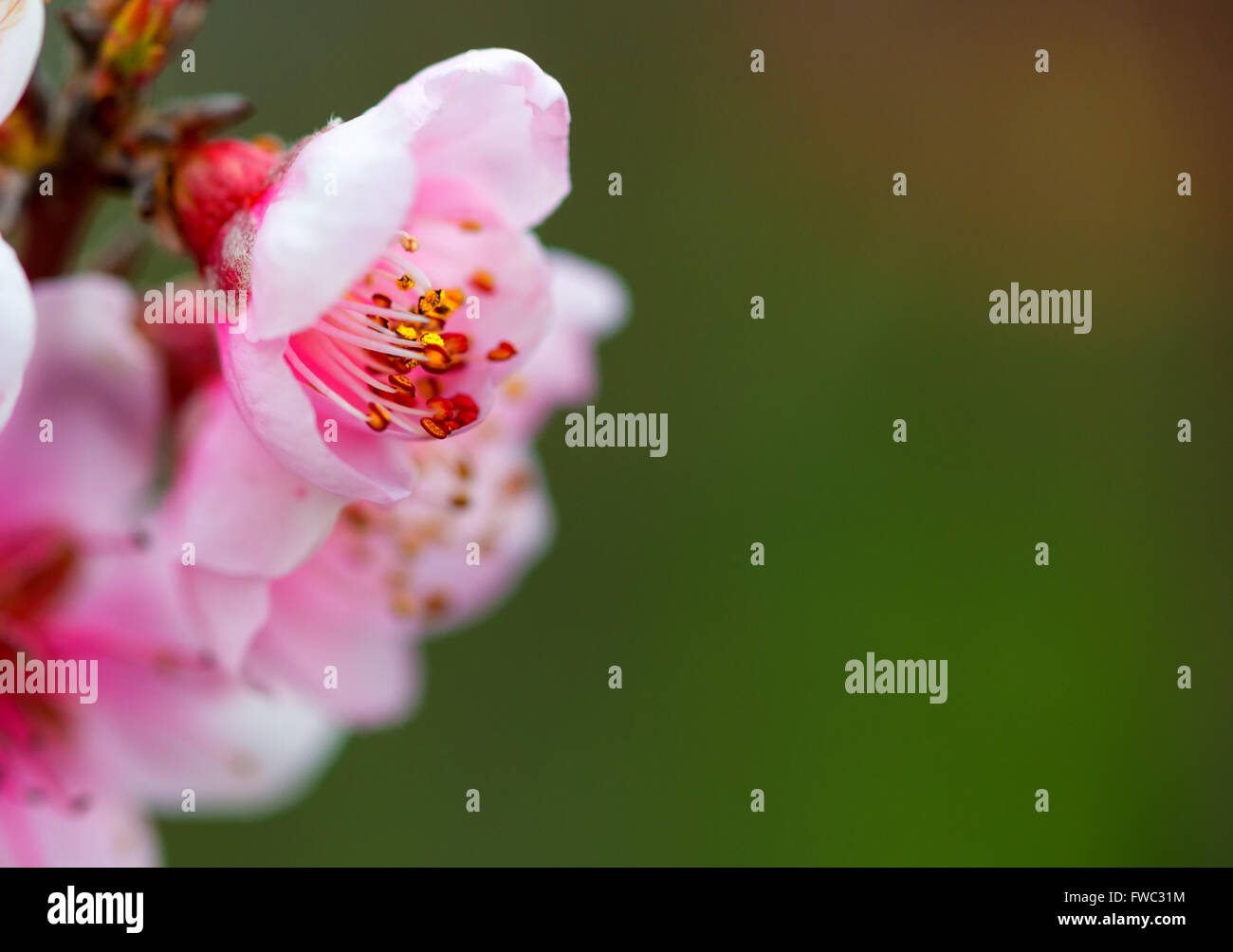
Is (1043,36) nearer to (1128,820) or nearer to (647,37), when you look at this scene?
(647,37)

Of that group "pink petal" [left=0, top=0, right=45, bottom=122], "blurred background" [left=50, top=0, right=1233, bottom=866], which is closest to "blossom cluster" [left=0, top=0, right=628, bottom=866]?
"pink petal" [left=0, top=0, right=45, bottom=122]

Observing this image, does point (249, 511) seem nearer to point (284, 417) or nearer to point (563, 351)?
point (284, 417)

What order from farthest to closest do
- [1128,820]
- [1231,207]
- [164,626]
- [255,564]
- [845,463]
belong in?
[1231,207], [845,463], [1128,820], [164,626], [255,564]

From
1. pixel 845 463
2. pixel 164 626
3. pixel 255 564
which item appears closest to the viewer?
pixel 255 564

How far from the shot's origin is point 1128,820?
8.06 feet

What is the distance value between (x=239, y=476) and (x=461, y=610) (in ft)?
1.16

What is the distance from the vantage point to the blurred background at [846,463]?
2.49 metres

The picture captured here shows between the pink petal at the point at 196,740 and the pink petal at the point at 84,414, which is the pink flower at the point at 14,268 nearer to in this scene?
the pink petal at the point at 84,414

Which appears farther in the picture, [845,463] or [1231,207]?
[1231,207]

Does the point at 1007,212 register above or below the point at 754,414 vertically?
above

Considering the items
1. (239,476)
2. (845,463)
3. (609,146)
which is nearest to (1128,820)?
(845,463)

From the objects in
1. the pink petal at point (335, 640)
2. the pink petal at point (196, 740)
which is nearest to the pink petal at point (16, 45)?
the pink petal at point (335, 640)

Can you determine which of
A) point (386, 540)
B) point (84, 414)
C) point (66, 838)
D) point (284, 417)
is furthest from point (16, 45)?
point (66, 838)

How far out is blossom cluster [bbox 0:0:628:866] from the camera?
0.73 m
